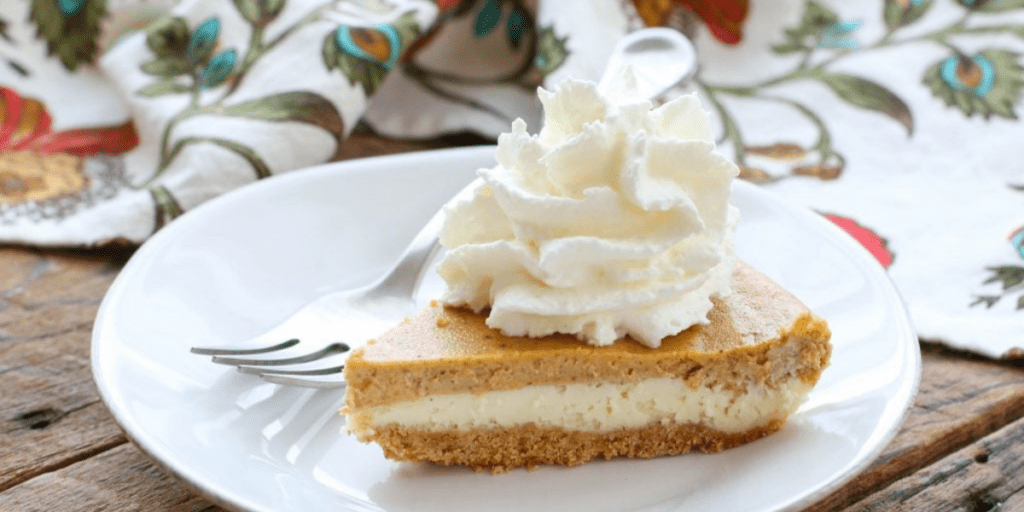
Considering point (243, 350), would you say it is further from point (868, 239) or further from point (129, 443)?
point (868, 239)

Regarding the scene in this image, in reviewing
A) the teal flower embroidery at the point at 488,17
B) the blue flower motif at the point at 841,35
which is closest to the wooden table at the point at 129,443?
the blue flower motif at the point at 841,35

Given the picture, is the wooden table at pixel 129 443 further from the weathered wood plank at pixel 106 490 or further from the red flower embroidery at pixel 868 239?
the red flower embroidery at pixel 868 239

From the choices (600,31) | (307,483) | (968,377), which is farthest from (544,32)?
(307,483)

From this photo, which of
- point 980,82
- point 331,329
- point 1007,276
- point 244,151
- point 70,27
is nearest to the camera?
Result: point 331,329

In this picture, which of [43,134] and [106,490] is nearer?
[106,490]

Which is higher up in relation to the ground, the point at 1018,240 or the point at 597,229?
the point at 597,229

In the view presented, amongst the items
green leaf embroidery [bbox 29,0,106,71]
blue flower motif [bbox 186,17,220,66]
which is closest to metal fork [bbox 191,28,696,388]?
blue flower motif [bbox 186,17,220,66]

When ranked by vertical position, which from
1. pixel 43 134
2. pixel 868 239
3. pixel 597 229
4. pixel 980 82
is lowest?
pixel 43 134

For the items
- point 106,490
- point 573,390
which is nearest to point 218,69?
point 106,490

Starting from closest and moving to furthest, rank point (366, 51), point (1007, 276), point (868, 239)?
1. point (1007, 276)
2. point (868, 239)
3. point (366, 51)
